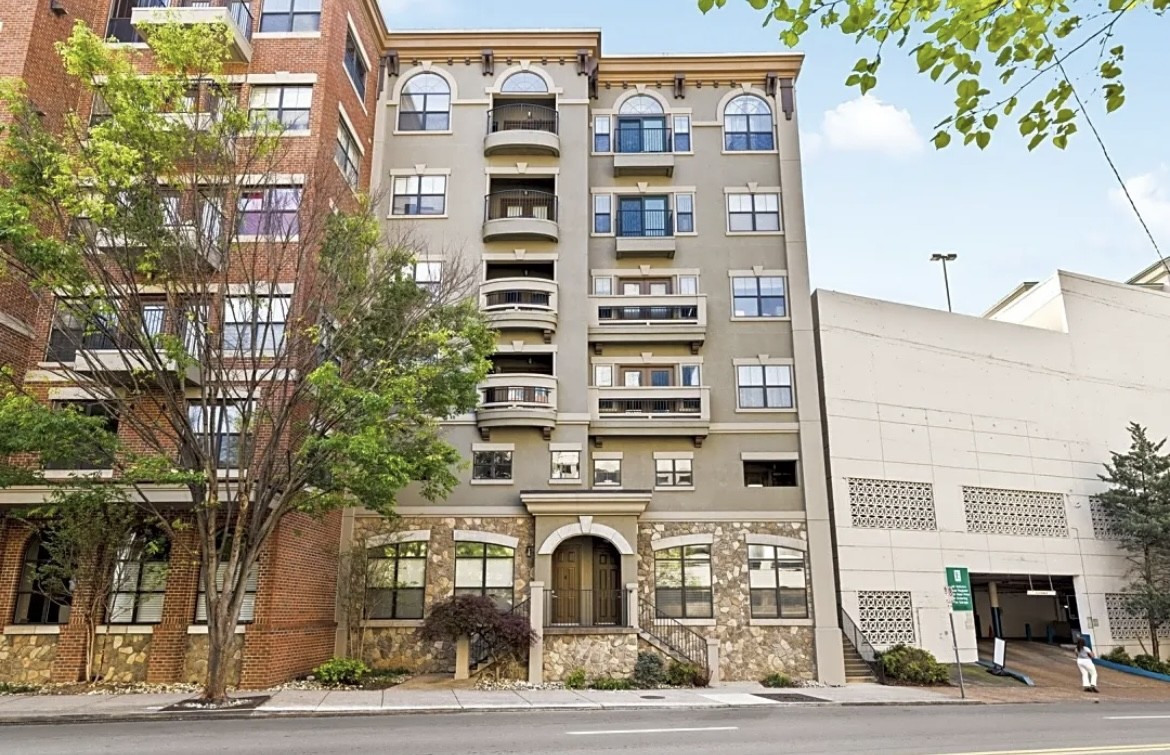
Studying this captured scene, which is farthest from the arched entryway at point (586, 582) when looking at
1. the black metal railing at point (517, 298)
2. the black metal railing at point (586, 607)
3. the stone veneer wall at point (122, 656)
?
the stone veneer wall at point (122, 656)

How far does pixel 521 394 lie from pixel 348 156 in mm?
9085

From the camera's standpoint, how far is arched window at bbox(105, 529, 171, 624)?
18.5 m

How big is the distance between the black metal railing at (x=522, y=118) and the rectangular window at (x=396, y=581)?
46.3ft

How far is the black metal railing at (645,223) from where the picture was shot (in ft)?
86.8

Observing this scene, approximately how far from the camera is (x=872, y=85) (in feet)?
18.4

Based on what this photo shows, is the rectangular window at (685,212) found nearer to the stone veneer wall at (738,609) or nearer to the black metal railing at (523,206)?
the black metal railing at (523,206)

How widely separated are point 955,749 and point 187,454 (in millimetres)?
15878

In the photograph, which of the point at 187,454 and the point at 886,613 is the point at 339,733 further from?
the point at 886,613

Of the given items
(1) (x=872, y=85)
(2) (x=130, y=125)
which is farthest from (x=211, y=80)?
(1) (x=872, y=85)

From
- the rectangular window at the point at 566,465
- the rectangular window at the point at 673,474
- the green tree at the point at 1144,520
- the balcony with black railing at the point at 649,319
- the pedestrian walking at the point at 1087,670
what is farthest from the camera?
the green tree at the point at 1144,520

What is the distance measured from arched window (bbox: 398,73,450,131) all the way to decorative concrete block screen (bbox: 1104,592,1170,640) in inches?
1101

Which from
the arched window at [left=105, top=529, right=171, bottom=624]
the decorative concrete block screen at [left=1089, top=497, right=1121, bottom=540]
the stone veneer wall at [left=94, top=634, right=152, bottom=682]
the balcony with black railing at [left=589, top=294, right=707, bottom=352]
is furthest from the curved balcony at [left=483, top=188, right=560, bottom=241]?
the decorative concrete block screen at [left=1089, top=497, right=1121, bottom=540]

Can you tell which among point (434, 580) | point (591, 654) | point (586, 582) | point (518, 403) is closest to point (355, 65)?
point (518, 403)

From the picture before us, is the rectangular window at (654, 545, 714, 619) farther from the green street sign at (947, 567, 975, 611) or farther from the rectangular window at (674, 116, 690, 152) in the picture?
the rectangular window at (674, 116, 690, 152)
